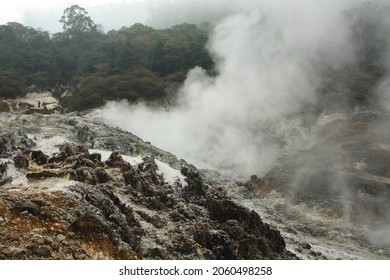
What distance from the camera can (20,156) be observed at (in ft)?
62.5

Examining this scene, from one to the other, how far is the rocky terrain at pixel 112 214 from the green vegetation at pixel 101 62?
97.1 ft

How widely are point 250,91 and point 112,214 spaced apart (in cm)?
3804

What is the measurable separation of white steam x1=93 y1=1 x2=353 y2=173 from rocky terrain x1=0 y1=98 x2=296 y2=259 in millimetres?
16344

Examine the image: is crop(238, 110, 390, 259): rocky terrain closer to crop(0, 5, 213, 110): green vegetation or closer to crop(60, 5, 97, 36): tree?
crop(0, 5, 213, 110): green vegetation

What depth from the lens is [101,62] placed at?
7131cm

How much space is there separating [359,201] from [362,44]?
136 feet

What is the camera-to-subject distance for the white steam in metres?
41.1

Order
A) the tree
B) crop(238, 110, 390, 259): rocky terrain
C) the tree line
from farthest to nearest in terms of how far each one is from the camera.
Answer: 1. the tree
2. the tree line
3. crop(238, 110, 390, 259): rocky terrain

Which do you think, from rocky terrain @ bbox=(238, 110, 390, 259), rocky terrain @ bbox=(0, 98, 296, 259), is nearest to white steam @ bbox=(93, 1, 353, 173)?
rocky terrain @ bbox=(238, 110, 390, 259)

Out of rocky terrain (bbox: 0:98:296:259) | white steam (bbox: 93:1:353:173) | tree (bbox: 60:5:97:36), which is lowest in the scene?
rocky terrain (bbox: 0:98:296:259)

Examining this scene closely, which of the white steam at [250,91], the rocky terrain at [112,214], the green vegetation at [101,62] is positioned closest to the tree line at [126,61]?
the green vegetation at [101,62]

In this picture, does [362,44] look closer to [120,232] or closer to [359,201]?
[359,201]

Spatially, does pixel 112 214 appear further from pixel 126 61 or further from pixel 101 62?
pixel 101 62

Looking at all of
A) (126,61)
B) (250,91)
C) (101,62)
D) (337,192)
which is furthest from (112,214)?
(101,62)
